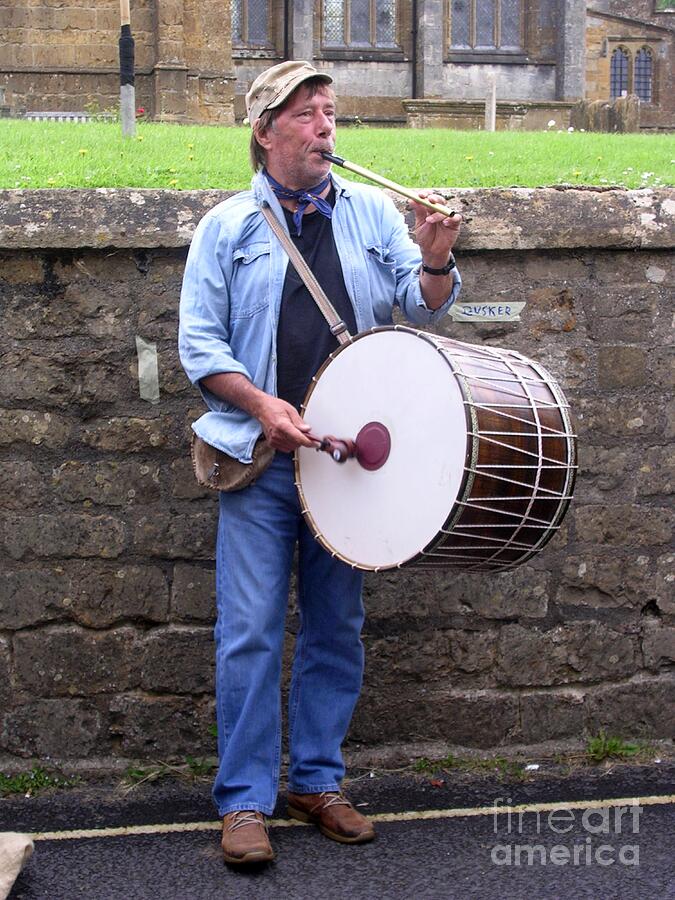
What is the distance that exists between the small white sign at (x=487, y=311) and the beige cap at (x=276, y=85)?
1101mm

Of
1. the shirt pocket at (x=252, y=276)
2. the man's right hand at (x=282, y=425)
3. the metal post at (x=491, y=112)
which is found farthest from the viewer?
the metal post at (x=491, y=112)

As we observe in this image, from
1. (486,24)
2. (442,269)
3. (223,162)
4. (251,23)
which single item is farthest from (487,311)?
(486,24)

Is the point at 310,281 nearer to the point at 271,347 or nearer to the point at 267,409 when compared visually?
the point at 271,347

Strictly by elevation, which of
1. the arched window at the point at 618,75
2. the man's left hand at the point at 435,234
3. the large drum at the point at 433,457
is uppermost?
the arched window at the point at 618,75

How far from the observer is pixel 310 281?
12.7ft

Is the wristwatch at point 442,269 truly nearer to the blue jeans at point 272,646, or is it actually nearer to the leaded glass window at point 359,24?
the blue jeans at point 272,646

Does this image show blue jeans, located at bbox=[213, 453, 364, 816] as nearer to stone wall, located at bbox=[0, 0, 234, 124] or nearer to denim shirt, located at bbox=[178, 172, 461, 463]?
denim shirt, located at bbox=[178, 172, 461, 463]

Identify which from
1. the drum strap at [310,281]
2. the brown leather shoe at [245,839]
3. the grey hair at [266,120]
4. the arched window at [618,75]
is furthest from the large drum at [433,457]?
the arched window at [618,75]

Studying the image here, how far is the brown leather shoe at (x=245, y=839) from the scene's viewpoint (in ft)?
12.4

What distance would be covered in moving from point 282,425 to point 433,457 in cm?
43

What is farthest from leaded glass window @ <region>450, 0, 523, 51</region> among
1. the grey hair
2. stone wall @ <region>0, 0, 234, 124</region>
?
the grey hair

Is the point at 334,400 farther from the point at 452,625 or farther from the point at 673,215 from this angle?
the point at 673,215

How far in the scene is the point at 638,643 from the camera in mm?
4879

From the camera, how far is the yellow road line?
4137 millimetres
